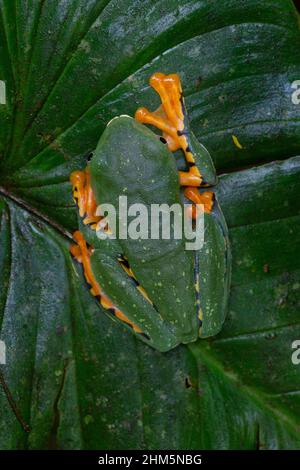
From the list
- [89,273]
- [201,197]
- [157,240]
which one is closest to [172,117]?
[201,197]

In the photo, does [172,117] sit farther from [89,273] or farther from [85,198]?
[89,273]

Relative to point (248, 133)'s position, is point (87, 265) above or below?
below

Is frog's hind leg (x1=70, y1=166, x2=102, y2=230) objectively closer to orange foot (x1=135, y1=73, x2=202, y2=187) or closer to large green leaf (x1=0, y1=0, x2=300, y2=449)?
large green leaf (x1=0, y1=0, x2=300, y2=449)

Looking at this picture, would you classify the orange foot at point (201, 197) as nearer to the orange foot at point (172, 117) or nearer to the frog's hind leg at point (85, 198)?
the orange foot at point (172, 117)

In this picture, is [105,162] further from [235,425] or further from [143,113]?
[235,425]

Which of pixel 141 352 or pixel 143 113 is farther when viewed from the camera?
pixel 141 352
